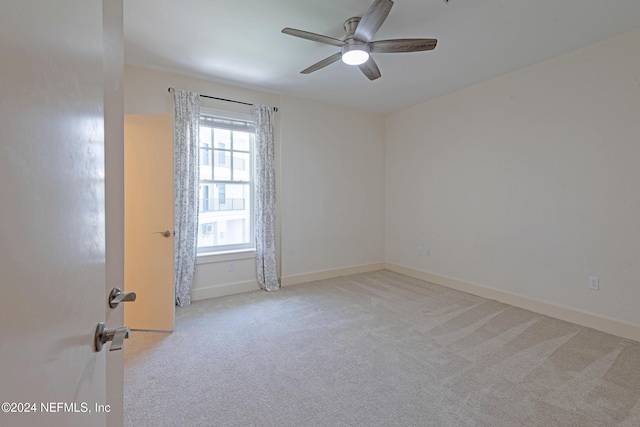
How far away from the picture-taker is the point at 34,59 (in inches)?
18.0

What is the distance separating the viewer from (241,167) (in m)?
4.15

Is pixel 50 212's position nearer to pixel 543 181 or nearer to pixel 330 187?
pixel 543 181

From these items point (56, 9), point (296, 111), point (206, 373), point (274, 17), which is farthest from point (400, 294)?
point (56, 9)

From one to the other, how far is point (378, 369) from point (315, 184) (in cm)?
296

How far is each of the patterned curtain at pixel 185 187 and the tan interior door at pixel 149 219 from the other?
22.0 inches

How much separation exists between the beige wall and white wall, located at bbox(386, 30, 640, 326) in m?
0.86

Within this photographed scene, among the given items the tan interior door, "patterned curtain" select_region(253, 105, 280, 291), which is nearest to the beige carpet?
the tan interior door

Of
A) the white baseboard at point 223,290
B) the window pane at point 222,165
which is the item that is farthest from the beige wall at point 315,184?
the window pane at point 222,165

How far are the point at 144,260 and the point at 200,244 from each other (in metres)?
0.95

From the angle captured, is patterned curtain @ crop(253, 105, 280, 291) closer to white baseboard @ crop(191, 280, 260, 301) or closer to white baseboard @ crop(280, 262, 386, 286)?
white baseboard @ crop(191, 280, 260, 301)

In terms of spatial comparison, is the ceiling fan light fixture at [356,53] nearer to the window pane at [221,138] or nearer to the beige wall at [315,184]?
the beige wall at [315,184]

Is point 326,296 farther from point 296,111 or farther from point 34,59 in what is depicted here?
point 34,59

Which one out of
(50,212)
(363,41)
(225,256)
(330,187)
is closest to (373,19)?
(363,41)

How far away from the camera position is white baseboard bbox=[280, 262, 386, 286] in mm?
4367
